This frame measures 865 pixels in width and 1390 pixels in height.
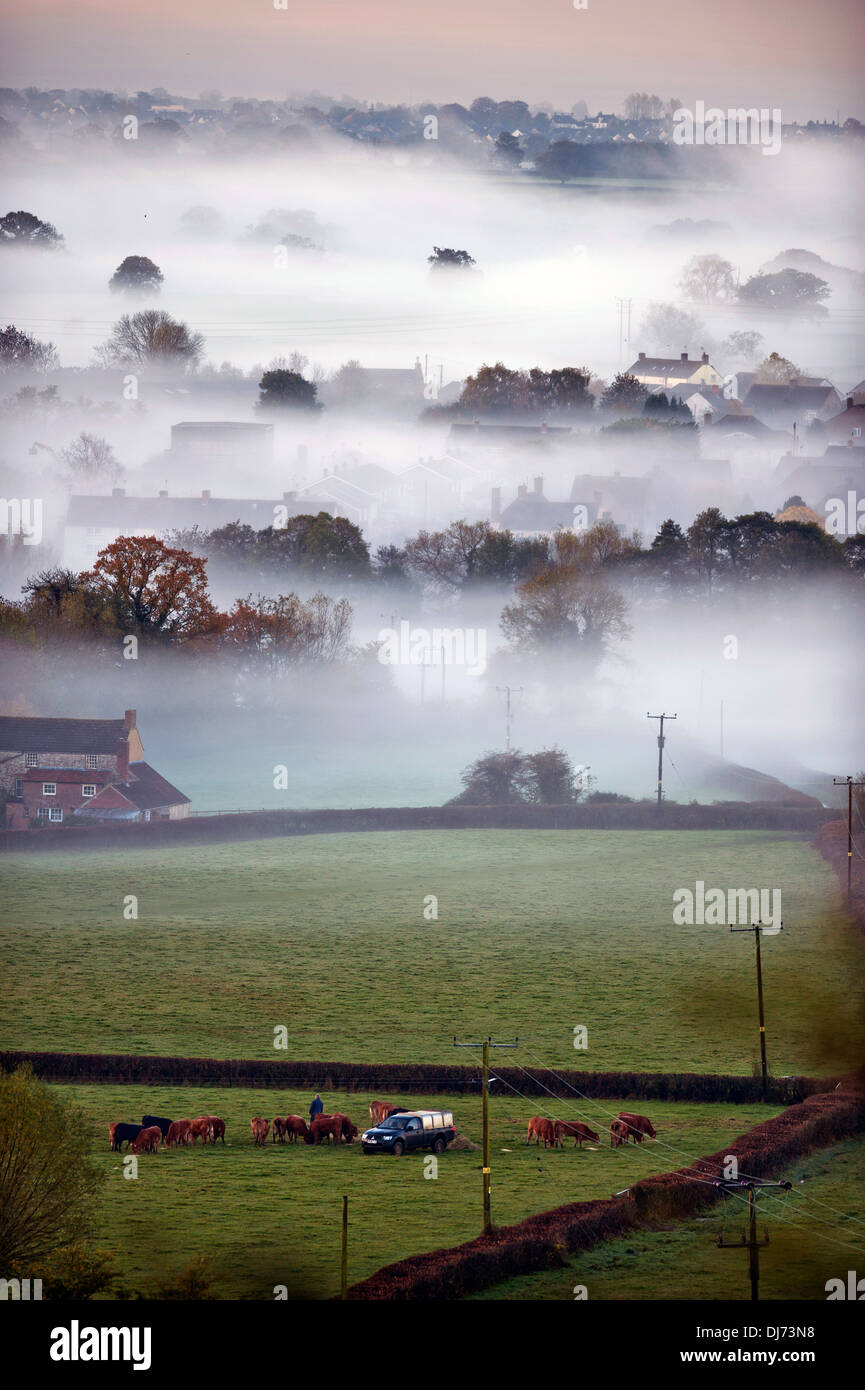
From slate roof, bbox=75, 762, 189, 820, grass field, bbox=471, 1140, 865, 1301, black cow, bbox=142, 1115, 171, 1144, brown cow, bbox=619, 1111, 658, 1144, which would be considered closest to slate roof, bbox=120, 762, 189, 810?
slate roof, bbox=75, 762, 189, 820

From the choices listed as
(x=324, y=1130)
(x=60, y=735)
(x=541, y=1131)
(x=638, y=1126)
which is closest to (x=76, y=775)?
(x=60, y=735)

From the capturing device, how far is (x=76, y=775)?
76750mm

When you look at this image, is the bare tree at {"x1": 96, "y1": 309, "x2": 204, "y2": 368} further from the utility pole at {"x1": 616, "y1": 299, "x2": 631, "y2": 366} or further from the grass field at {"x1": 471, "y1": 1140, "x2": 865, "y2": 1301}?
the grass field at {"x1": 471, "y1": 1140, "x2": 865, "y2": 1301}


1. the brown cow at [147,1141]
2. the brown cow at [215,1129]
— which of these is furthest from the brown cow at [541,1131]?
the brown cow at [147,1141]

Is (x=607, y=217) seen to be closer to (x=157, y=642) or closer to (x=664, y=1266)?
(x=157, y=642)

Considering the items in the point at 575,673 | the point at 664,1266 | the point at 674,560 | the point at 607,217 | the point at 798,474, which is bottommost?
the point at 664,1266

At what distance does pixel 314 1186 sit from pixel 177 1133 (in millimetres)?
4158

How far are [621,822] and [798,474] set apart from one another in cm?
5316

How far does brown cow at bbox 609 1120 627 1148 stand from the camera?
36.4 metres

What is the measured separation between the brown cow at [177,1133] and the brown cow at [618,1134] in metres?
8.20

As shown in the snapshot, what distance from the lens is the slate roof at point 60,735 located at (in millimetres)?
77125

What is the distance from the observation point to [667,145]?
478 ft

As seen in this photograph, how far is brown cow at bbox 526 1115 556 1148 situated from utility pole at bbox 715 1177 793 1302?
461 centimetres

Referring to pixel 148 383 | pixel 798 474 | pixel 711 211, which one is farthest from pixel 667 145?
pixel 148 383
